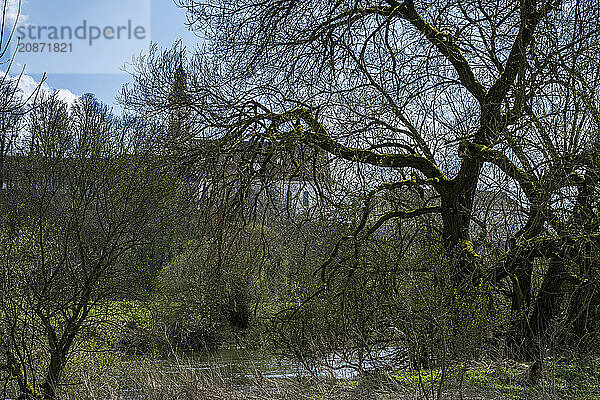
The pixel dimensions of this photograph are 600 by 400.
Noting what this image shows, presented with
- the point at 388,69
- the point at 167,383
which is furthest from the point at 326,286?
the point at 388,69

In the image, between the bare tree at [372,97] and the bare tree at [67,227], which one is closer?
the bare tree at [372,97]

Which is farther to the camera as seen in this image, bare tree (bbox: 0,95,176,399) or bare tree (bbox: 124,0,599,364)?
bare tree (bbox: 0,95,176,399)

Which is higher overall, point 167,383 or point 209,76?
point 209,76

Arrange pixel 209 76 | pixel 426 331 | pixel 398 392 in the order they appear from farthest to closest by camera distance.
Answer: pixel 209 76 → pixel 426 331 → pixel 398 392

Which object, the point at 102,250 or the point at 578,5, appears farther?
the point at 102,250

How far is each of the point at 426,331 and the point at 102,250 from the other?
17.4ft

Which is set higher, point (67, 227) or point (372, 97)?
point (372, 97)

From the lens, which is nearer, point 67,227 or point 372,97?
point 372,97

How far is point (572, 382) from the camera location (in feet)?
20.5

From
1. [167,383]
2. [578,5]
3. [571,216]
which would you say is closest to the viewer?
[578,5]

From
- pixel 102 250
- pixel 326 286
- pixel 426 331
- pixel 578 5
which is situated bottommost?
pixel 426 331

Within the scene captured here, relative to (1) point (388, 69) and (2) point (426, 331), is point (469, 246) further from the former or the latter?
(1) point (388, 69)

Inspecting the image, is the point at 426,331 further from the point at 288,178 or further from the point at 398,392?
the point at 288,178

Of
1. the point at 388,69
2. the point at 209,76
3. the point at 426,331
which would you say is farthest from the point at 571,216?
the point at 209,76
